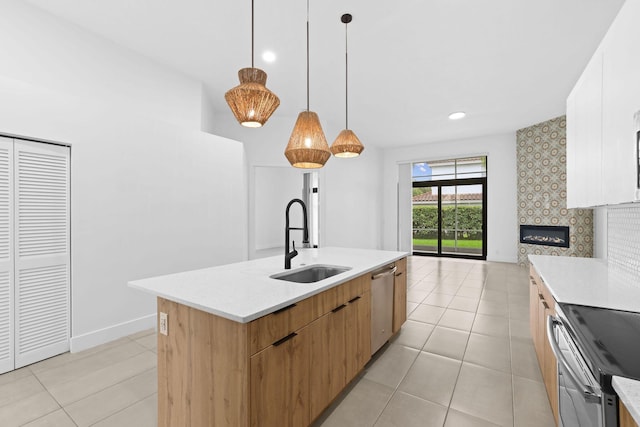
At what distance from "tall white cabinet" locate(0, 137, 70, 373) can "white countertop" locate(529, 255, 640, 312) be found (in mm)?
3735

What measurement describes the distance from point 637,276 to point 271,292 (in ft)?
7.63

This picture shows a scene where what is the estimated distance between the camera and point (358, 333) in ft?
6.36

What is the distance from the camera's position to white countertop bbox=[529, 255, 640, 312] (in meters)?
1.41

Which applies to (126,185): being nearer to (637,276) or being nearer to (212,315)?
(212,315)

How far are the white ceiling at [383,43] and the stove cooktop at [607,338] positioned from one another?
2.52m

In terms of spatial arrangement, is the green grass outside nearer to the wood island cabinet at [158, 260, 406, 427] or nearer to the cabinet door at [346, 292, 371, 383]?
the cabinet door at [346, 292, 371, 383]

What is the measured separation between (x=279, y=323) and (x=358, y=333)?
2.83ft

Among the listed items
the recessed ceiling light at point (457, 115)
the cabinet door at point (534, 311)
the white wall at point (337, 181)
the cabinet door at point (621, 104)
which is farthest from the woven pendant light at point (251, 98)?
the recessed ceiling light at point (457, 115)

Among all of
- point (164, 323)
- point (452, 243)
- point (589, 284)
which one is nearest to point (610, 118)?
point (589, 284)

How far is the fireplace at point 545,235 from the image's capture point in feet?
17.4

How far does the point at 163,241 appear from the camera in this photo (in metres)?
3.18

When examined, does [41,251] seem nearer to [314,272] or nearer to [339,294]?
[314,272]

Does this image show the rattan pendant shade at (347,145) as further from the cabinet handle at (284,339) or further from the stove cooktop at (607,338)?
the stove cooktop at (607,338)

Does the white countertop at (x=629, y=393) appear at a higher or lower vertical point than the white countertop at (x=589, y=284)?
lower
